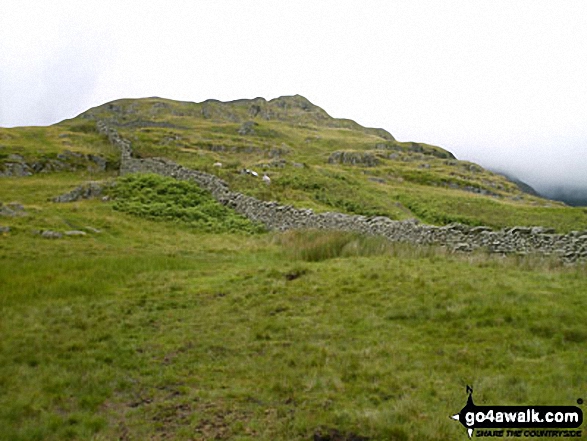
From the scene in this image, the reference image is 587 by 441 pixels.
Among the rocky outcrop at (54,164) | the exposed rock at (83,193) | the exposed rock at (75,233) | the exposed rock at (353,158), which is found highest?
the exposed rock at (353,158)

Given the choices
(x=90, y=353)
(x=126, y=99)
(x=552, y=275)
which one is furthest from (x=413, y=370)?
(x=126, y=99)

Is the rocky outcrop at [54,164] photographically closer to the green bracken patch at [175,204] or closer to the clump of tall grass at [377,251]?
the green bracken patch at [175,204]

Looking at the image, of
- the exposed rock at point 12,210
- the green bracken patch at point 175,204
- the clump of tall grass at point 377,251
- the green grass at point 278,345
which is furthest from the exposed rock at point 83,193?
the clump of tall grass at point 377,251

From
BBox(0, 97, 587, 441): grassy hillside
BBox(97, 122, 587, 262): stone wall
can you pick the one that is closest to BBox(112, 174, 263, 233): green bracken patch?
BBox(97, 122, 587, 262): stone wall

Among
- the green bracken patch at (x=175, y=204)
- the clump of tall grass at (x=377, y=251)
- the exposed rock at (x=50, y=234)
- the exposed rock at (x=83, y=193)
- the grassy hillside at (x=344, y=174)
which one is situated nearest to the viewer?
the clump of tall grass at (x=377, y=251)

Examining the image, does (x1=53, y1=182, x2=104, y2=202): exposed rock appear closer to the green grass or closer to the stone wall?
the stone wall

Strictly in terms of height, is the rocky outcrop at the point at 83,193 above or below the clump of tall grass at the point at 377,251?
above

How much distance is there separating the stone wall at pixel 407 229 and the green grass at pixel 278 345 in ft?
3.83

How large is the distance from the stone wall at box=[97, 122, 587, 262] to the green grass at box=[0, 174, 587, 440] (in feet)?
3.83

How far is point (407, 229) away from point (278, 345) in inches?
452

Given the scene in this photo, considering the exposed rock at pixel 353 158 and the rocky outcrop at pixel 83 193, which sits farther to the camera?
the exposed rock at pixel 353 158

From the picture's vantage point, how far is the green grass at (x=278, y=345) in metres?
5.54

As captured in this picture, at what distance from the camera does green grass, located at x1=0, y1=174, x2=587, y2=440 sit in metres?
5.54

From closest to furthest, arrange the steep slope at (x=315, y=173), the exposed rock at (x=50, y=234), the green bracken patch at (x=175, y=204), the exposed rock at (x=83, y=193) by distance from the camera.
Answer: the exposed rock at (x=50, y=234) → the green bracken patch at (x=175, y=204) → the exposed rock at (x=83, y=193) → the steep slope at (x=315, y=173)
